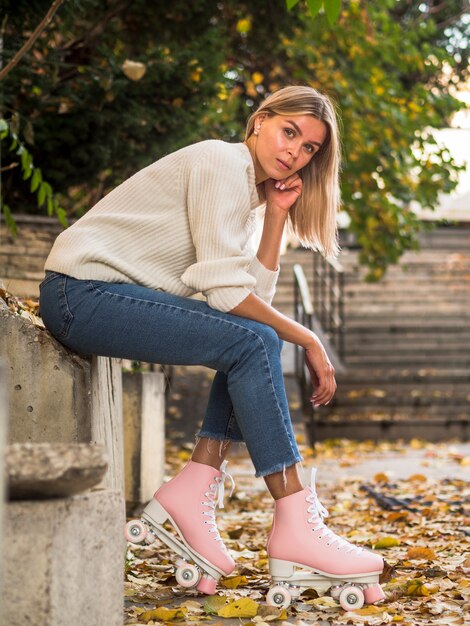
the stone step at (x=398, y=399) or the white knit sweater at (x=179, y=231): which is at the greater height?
the white knit sweater at (x=179, y=231)

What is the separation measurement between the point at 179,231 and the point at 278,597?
1.08 m

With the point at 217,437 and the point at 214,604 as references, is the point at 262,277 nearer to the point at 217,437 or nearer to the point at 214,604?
the point at 217,437

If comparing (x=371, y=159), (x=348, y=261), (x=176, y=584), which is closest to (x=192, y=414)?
(x=371, y=159)

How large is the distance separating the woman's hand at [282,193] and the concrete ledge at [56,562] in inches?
50.6

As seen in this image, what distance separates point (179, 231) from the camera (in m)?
2.78

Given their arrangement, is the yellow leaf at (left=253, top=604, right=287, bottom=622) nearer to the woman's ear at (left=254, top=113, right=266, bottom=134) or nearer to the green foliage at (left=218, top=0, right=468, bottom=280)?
the woman's ear at (left=254, top=113, right=266, bottom=134)

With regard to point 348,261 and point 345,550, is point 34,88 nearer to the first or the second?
point 345,550

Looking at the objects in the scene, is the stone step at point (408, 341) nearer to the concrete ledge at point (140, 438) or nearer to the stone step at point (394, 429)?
the stone step at point (394, 429)

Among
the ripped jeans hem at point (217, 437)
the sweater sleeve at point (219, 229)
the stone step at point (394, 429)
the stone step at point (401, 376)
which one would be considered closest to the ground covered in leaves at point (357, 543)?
the ripped jeans hem at point (217, 437)

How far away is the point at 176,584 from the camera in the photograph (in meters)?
3.04

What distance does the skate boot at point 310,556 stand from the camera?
2656 millimetres

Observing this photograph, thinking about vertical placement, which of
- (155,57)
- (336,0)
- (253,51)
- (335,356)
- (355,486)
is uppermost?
(253,51)

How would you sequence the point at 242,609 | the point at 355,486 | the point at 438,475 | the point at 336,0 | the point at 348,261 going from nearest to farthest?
the point at 242,609, the point at 336,0, the point at 355,486, the point at 438,475, the point at 348,261

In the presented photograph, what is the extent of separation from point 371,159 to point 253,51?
1.51 meters
